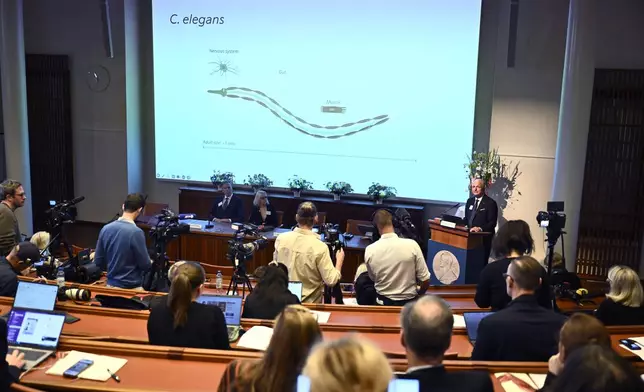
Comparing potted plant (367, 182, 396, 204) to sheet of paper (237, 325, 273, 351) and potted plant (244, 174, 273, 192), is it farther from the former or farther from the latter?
sheet of paper (237, 325, 273, 351)

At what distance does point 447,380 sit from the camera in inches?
80.4

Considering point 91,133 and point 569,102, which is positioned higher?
point 569,102

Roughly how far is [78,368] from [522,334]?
2147 mm

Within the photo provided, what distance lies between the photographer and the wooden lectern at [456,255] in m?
6.17

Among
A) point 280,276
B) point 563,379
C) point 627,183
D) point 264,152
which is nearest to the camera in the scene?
point 563,379

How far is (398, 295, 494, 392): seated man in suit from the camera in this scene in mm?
2033

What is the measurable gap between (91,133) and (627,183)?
8139 mm

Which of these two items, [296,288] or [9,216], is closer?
[296,288]

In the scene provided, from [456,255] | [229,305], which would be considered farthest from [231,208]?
[229,305]

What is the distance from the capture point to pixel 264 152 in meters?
8.83

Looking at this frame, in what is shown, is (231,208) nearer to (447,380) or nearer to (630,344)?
(630,344)

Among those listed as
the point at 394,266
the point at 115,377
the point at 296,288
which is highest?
the point at 394,266

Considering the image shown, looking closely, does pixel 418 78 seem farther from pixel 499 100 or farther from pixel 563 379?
pixel 563 379

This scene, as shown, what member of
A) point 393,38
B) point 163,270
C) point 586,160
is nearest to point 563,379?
point 163,270
